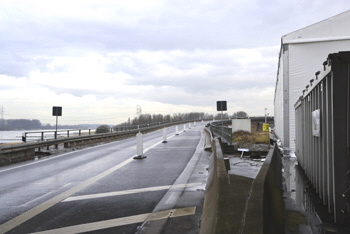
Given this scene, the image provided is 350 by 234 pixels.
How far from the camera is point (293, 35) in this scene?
1745 centimetres

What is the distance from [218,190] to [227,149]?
43.7 feet

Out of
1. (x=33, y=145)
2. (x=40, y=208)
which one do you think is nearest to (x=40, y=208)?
(x=40, y=208)

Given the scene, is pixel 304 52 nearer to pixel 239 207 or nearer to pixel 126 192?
pixel 126 192

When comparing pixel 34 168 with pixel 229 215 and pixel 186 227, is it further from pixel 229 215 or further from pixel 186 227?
pixel 229 215

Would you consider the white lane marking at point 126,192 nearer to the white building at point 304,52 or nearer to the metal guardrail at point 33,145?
the metal guardrail at point 33,145

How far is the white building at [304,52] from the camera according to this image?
17250mm

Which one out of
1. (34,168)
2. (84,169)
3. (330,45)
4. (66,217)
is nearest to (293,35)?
(330,45)

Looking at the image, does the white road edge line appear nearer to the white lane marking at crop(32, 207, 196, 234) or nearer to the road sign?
the white lane marking at crop(32, 207, 196, 234)

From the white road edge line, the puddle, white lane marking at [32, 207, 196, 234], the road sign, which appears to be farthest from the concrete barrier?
the road sign

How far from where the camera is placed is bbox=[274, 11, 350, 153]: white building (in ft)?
56.6

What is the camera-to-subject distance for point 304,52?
690 inches

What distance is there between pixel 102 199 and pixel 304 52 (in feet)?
49.0

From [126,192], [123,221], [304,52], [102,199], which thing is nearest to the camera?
[123,221]

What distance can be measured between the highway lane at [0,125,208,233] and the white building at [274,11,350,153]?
27.5 ft
